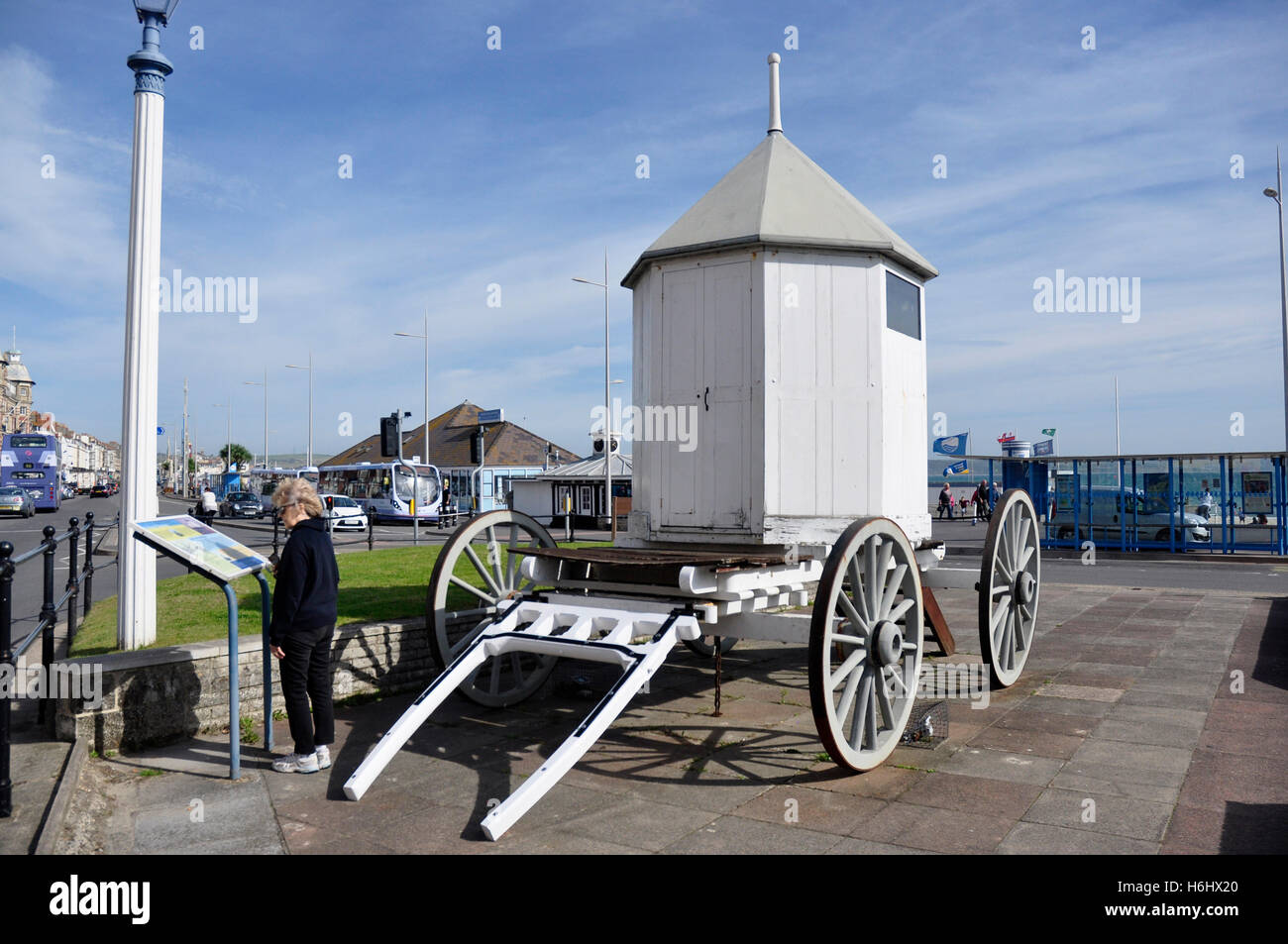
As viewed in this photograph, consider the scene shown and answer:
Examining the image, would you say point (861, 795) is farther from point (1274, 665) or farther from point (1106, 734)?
point (1274, 665)

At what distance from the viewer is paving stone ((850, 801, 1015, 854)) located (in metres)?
3.90

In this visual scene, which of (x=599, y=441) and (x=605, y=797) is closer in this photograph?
(x=605, y=797)

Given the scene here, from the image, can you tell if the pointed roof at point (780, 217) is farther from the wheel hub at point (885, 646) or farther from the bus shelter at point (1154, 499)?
the bus shelter at point (1154, 499)

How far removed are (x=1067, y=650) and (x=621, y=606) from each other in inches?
218

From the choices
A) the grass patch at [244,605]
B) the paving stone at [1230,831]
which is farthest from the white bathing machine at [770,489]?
the paving stone at [1230,831]

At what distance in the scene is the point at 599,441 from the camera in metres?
41.8

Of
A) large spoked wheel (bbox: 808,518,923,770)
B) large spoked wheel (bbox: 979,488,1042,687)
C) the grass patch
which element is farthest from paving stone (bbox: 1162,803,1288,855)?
the grass patch

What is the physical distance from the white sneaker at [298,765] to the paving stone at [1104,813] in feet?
12.0

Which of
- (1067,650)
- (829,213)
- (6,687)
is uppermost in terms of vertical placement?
(829,213)

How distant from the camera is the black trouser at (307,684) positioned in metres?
4.87

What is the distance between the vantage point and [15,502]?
38.7m

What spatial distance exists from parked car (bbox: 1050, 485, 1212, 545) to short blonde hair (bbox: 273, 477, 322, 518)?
71.2 ft

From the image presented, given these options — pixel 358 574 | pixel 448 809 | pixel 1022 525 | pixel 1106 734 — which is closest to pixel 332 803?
pixel 448 809

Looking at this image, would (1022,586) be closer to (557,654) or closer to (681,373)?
(681,373)
